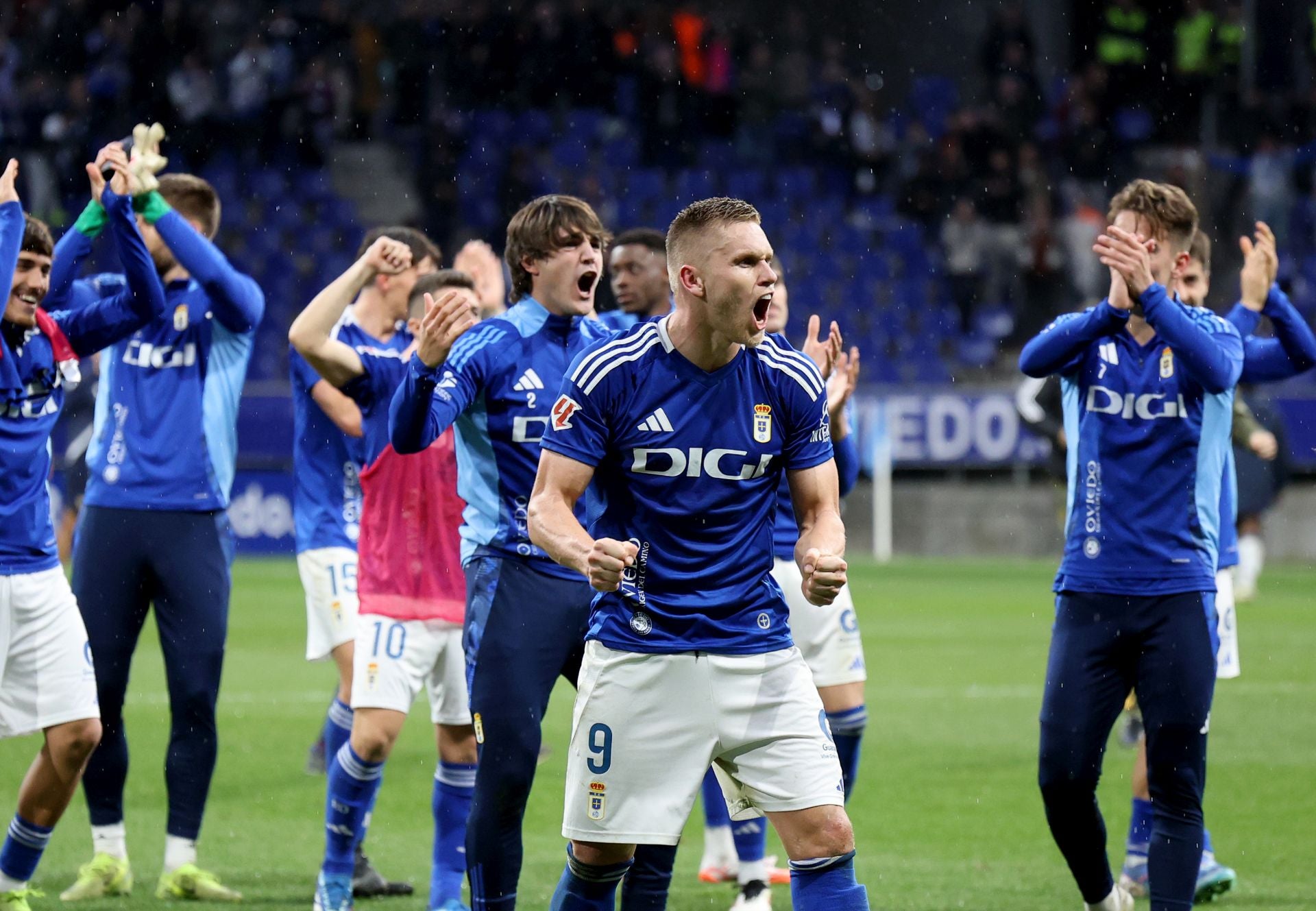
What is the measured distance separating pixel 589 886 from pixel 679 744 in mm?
445

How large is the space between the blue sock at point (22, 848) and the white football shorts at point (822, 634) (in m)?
2.70

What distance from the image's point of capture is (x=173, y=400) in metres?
6.79

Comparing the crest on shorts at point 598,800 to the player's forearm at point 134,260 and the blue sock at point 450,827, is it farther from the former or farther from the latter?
the player's forearm at point 134,260

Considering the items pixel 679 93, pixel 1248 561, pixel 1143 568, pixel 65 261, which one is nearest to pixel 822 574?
pixel 1143 568

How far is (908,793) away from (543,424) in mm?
3971

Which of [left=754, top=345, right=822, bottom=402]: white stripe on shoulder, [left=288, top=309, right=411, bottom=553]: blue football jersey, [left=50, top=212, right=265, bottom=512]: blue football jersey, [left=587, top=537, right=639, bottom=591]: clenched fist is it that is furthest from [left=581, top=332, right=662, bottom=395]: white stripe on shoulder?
[left=288, top=309, right=411, bottom=553]: blue football jersey

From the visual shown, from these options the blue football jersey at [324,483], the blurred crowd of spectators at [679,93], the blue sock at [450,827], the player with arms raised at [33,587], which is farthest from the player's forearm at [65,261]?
the blurred crowd of spectators at [679,93]

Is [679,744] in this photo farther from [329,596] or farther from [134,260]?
[329,596]

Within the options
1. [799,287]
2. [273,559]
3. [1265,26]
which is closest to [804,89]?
[799,287]

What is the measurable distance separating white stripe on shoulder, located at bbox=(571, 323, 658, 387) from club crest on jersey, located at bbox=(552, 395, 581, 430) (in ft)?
0.16

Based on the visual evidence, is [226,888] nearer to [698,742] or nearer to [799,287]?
[698,742]

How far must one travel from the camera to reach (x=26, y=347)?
600cm

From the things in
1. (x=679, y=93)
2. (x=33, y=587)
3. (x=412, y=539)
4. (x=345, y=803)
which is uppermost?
(x=679, y=93)

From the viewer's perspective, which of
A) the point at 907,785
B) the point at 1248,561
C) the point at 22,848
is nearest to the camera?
the point at 22,848
